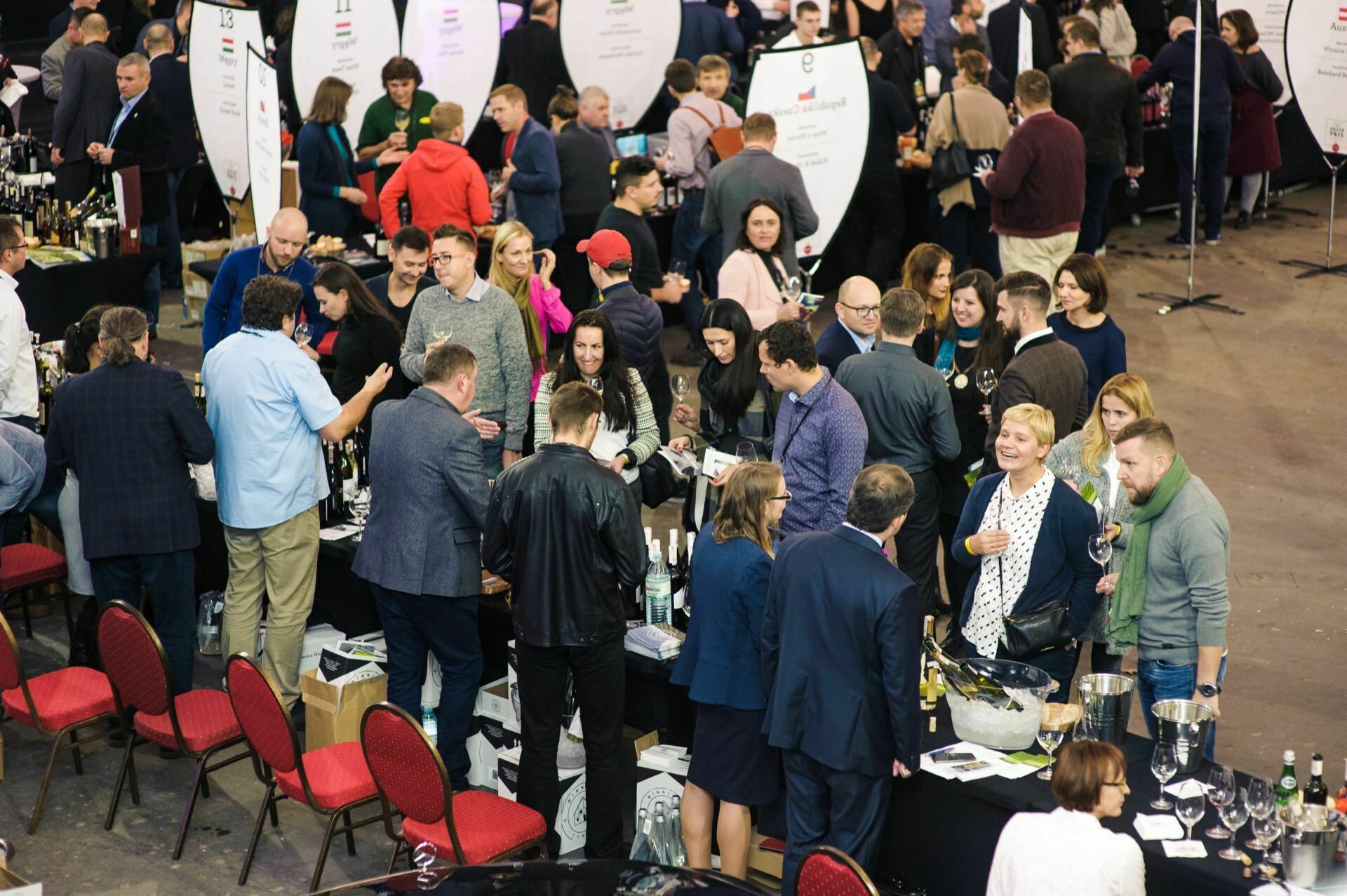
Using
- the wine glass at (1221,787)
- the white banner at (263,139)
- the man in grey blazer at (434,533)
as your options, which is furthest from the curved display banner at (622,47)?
the wine glass at (1221,787)

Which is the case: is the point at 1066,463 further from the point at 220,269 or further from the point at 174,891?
the point at 220,269

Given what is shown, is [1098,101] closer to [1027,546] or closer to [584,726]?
[1027,546]

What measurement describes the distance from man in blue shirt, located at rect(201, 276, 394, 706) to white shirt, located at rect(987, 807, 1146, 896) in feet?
9.74

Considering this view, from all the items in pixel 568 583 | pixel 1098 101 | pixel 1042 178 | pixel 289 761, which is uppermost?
pixel 1098 101

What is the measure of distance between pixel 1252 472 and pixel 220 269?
4.97 meters

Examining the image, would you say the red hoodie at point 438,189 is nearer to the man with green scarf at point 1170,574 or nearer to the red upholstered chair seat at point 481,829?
the red upholstered chair seat at point 481,829

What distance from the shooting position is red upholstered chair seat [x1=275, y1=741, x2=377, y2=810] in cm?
470

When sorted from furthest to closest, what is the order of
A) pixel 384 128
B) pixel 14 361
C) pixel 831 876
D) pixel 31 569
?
pixel 384 128, pixel 14 361, pixel 31 569, pixel 831 876

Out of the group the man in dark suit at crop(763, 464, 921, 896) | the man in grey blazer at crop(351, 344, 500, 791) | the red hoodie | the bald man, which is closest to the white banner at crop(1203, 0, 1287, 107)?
the red hoodie

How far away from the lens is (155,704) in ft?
16.7

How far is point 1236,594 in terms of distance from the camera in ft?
21.6

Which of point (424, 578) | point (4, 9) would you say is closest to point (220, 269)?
point (424, 578)

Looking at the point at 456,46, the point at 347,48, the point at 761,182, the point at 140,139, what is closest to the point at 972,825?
the point at 761,182

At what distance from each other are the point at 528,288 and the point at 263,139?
8.43ft
